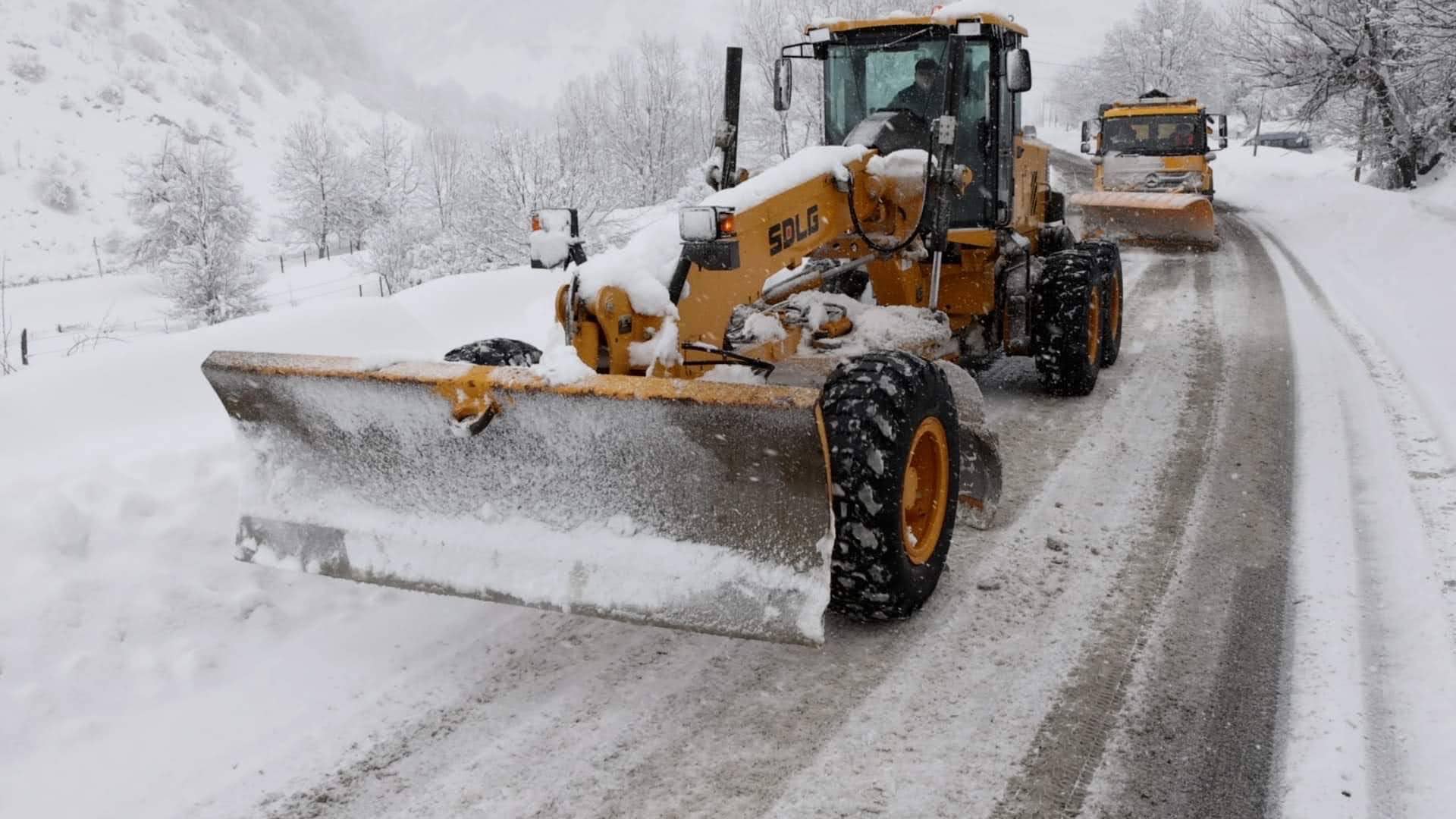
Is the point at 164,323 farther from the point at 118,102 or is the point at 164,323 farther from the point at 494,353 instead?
the point at 118,102

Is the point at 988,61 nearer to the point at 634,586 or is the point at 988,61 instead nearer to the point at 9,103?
the point at 634,586

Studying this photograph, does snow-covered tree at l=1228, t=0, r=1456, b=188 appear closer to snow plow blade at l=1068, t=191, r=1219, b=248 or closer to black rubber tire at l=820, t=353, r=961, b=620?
snow plow blade at l=1068, t=191, r=1219, b=248

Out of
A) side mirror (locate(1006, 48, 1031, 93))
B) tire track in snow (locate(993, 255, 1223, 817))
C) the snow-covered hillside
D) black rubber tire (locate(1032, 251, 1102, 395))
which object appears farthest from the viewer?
the snow-covered hillside

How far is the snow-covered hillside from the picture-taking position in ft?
194

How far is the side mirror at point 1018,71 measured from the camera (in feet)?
19.6

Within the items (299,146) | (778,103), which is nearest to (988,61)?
(778,103)

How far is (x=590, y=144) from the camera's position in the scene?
144 feet

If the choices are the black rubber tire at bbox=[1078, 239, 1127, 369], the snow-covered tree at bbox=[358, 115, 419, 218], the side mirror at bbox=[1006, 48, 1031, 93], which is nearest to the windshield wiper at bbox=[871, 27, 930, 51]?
the side mirror at bbox=[1006, 48, 1031, 93]

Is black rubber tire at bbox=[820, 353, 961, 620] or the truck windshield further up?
the truck windshield

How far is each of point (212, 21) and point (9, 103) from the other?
68342 mm

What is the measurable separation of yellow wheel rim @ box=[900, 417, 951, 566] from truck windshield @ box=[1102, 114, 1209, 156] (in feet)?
59.3

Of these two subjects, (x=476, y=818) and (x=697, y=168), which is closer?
(x=476, y=818)

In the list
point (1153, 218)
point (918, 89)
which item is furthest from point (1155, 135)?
point (918, 89)

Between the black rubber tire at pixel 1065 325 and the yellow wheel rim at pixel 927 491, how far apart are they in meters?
3.25
